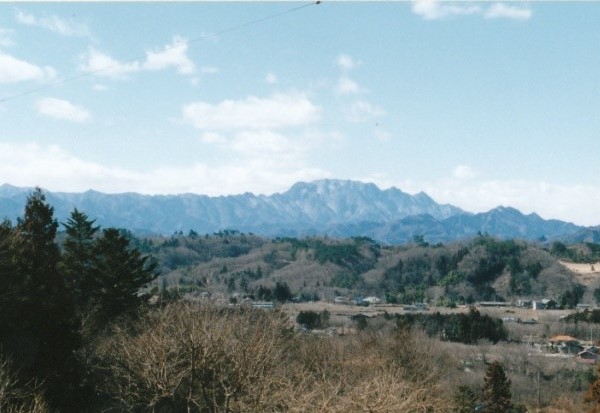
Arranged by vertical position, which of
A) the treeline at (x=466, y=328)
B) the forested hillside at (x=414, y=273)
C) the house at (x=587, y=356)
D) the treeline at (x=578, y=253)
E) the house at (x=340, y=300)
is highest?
the treeline at (x=578, y=253)

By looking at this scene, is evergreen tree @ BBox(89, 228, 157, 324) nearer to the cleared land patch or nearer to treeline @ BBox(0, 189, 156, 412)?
treeline @ BBox(0, 189, 156, 412)

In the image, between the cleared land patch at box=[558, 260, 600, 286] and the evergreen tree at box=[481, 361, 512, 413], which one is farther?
the cleared land patch at box=[558, 260, 600, 286]

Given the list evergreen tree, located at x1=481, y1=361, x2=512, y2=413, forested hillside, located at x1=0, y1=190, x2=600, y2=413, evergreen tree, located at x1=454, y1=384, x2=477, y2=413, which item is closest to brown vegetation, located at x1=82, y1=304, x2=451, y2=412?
forested hillside, located at x1=0, y1=190, x2=600, y2=413

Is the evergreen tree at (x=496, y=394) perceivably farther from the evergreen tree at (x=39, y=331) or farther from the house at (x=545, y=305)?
the house at (x=545, y=305)

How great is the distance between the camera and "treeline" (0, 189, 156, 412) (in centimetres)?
2094

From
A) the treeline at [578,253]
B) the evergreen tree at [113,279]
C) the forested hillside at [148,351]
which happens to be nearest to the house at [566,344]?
the forested hillside at [148,351]

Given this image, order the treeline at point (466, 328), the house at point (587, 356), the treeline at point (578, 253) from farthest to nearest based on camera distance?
the treeline at point (578, 253)
the treeline at point (466, 328)
the house at point (587, 356)

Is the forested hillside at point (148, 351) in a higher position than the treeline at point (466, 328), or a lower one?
higher

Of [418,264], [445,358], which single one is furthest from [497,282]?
[445,358]

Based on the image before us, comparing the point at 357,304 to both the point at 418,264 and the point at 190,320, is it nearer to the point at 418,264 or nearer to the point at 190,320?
the point at 418,264

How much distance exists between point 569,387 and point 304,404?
187 ft

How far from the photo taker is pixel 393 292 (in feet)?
536

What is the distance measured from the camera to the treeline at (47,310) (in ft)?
68.7

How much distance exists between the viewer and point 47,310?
21812 millimetres
